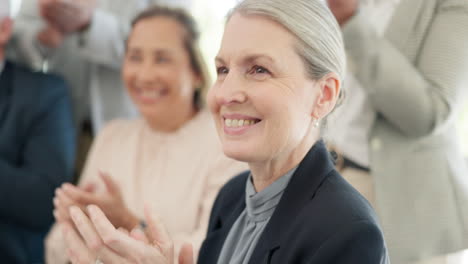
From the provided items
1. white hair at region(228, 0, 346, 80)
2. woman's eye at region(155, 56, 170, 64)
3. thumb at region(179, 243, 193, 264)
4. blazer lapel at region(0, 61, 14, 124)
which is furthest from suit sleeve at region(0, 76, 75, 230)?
white hair at region(228, 0, 346, 80)

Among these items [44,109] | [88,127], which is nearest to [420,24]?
[44,109]

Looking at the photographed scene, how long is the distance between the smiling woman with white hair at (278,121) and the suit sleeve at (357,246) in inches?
2.1

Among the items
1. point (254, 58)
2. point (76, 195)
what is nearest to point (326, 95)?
point (254, 58)

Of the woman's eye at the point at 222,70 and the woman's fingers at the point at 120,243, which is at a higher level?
the woman's eye at the point at 222,70

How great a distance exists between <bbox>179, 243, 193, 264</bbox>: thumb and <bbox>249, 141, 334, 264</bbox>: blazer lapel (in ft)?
0.57

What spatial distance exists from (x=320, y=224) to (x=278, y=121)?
0.21 m

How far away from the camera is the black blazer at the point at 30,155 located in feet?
7.27

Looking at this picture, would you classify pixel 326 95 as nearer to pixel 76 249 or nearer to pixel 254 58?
pixel 254 58

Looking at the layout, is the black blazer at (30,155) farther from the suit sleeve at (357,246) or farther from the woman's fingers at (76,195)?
the suit sleeve at (357,246)

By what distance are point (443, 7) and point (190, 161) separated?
3.38 ft

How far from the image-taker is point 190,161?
80.9 inches

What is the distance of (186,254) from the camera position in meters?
1.23

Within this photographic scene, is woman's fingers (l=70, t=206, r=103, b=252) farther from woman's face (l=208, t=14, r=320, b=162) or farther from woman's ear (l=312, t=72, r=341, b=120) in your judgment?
woman's ear (l=312, t=72, r=341, b=120)

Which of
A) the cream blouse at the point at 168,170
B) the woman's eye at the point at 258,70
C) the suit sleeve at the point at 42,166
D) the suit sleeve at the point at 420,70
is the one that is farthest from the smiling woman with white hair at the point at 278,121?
the suit sleeve at the point at 42,166
